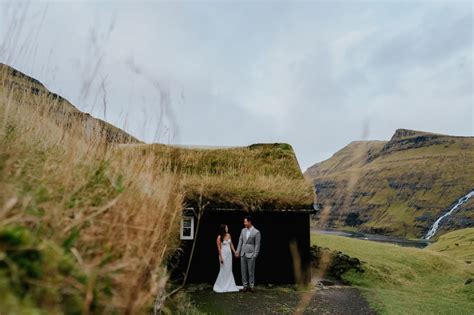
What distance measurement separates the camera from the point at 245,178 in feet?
54.1

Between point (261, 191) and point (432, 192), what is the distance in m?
185

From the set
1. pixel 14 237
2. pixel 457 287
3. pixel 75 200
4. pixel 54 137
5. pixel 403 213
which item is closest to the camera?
pixel 14 237

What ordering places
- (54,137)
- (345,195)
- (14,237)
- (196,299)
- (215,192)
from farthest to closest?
(215,192) < (196,299) < (54,137) < (345,195) < (14,237)

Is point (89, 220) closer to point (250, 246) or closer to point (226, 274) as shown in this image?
point (250, 246)

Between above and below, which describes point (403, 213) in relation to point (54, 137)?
above

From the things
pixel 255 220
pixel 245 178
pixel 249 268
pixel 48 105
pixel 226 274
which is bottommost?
pixel 226 274

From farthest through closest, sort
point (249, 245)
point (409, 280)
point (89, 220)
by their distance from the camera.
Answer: point (409, 280) → point (249, 245) → point (89, 220)

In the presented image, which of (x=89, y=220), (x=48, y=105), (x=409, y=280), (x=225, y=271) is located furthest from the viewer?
(x=409, y=280)

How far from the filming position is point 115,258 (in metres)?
2.13

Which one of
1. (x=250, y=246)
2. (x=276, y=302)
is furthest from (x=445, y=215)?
(x=276, y=302)

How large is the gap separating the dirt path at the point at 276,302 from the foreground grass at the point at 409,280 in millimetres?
813

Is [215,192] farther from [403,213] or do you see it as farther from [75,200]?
[403,213]

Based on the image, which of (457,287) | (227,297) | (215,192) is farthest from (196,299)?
(457,287)

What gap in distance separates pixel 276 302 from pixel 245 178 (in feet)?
19.0
